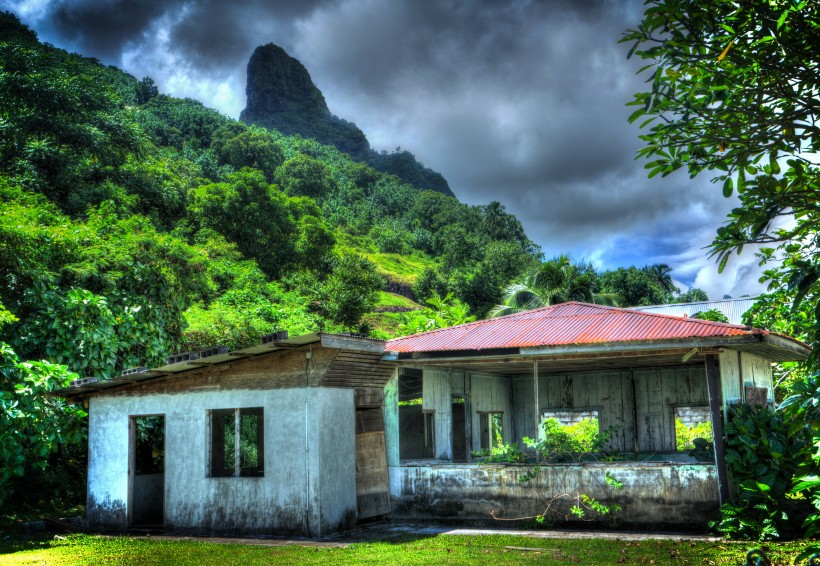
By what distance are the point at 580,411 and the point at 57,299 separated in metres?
11.8

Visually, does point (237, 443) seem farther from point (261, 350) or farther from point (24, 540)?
point (24, 540)

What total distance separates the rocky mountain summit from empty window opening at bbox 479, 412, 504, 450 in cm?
8500

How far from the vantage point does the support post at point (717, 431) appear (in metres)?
10.7

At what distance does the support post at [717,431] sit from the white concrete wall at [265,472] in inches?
223

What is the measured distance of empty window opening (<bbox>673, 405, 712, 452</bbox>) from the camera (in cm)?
1702

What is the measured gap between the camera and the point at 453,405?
16.6 m

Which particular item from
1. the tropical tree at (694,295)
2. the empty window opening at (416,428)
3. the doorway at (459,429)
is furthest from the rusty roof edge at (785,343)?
the tropical tree at (694,295)

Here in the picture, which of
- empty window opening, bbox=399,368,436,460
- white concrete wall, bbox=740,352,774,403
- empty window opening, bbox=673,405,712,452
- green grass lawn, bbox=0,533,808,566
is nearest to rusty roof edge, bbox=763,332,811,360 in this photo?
white concrete wall, bbox=740,352,774,403

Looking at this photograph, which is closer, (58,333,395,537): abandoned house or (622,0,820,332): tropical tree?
(622,0,820,332): tropical tree

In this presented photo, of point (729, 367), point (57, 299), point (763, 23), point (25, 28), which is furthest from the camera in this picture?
point (25, 28)

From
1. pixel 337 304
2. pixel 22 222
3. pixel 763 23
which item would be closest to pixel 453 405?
pixel 22 222

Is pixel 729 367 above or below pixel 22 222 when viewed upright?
below

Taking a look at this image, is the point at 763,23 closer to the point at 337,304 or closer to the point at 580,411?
the point at 580,411

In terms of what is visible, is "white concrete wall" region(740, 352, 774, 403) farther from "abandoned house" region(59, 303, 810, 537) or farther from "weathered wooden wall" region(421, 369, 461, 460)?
"weathered wooden wall" region(421, 369, 461, 460)
